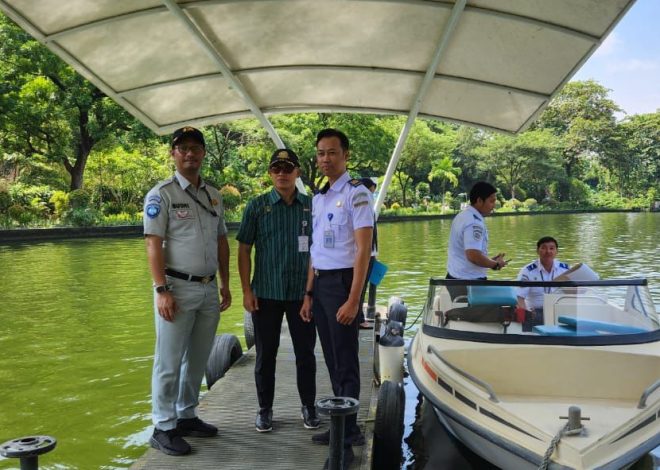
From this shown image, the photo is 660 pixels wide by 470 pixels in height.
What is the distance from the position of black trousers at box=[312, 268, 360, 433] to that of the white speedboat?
0.78m

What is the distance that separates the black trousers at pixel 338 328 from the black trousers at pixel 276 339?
28 cm

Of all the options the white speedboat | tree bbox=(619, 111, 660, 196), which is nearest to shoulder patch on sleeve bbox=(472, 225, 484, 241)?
the white speedboat

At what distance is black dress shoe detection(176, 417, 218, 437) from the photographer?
410cm

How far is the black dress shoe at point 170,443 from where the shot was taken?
150 inches

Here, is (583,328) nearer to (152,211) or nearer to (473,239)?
(473,239)

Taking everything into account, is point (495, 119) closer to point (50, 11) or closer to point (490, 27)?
point (490, 27)

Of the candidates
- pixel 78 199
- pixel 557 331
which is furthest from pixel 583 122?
pixel 557 331

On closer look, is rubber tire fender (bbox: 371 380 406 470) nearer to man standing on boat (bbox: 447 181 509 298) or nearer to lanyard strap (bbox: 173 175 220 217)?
lanyard strap (bbox: 173 175 220 217)

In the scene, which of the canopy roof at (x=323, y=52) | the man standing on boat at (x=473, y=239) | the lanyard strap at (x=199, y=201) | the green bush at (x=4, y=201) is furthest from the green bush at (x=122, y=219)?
the lanyard strap at (x=199, y=201)

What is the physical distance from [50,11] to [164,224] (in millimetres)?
2009

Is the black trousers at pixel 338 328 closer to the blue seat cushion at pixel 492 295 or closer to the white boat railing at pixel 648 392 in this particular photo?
the blue seat cushion at pixel 492 295

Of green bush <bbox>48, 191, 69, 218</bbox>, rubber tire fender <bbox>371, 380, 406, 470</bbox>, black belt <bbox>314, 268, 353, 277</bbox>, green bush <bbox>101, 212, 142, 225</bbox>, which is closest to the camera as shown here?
black belt <bbox>314, 268, 353, 277</bbox>

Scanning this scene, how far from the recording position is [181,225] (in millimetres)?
3791

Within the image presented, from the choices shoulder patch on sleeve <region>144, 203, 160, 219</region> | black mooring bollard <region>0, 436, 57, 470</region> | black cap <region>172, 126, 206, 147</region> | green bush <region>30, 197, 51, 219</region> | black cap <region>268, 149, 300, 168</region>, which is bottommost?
black mooring bollard <region>0, 436, 57, 470</region>
